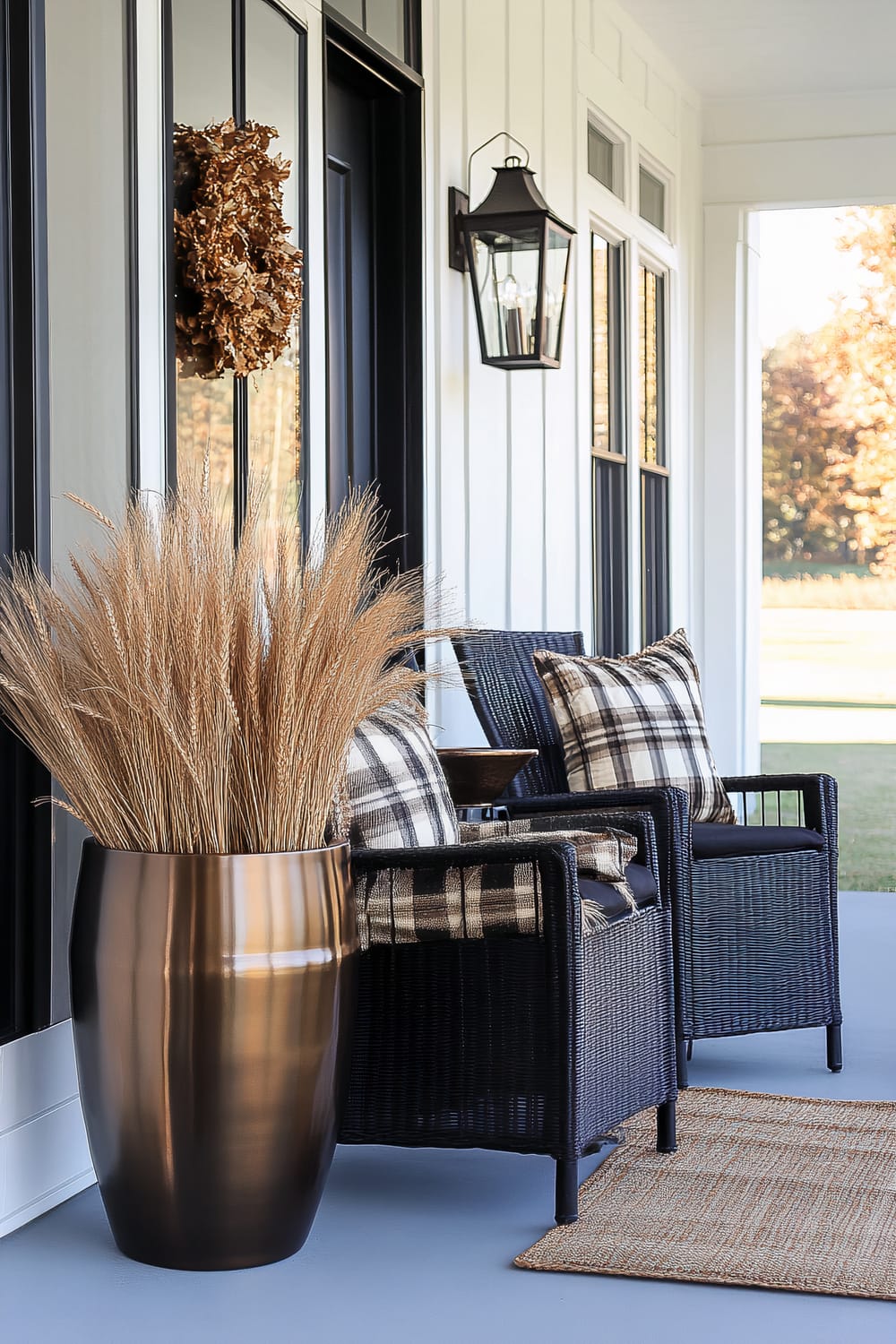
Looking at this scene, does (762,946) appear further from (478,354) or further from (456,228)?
(456,228)

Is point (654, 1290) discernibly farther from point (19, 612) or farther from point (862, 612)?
point (862, 612)

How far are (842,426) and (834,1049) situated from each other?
11308 mm

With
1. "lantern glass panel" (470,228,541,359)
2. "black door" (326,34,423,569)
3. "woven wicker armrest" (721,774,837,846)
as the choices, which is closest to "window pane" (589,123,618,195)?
"lantern glass panel" (470,228,541,359)

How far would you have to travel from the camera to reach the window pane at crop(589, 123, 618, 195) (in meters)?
5.43

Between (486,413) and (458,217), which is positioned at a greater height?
(458,217)

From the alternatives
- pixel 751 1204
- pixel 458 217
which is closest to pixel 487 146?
pixel 458 217

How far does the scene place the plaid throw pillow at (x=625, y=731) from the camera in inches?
134

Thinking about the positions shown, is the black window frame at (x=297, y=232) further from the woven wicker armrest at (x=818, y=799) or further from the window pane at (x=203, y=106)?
the woven wicker armrest at (x=818, y=799)

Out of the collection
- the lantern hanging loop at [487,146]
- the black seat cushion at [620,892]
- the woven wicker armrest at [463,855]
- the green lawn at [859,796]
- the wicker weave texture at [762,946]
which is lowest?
the green lawn at [859,796]

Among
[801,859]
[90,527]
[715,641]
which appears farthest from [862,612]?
[90,527]

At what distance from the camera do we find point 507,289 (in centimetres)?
407

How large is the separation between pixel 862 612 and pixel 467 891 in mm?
12135

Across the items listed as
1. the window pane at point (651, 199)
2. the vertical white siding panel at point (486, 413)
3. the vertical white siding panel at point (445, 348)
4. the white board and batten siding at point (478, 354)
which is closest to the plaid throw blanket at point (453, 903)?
the white board and batten siding at point (478, 354)

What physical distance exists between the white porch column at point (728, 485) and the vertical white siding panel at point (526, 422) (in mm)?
2344
